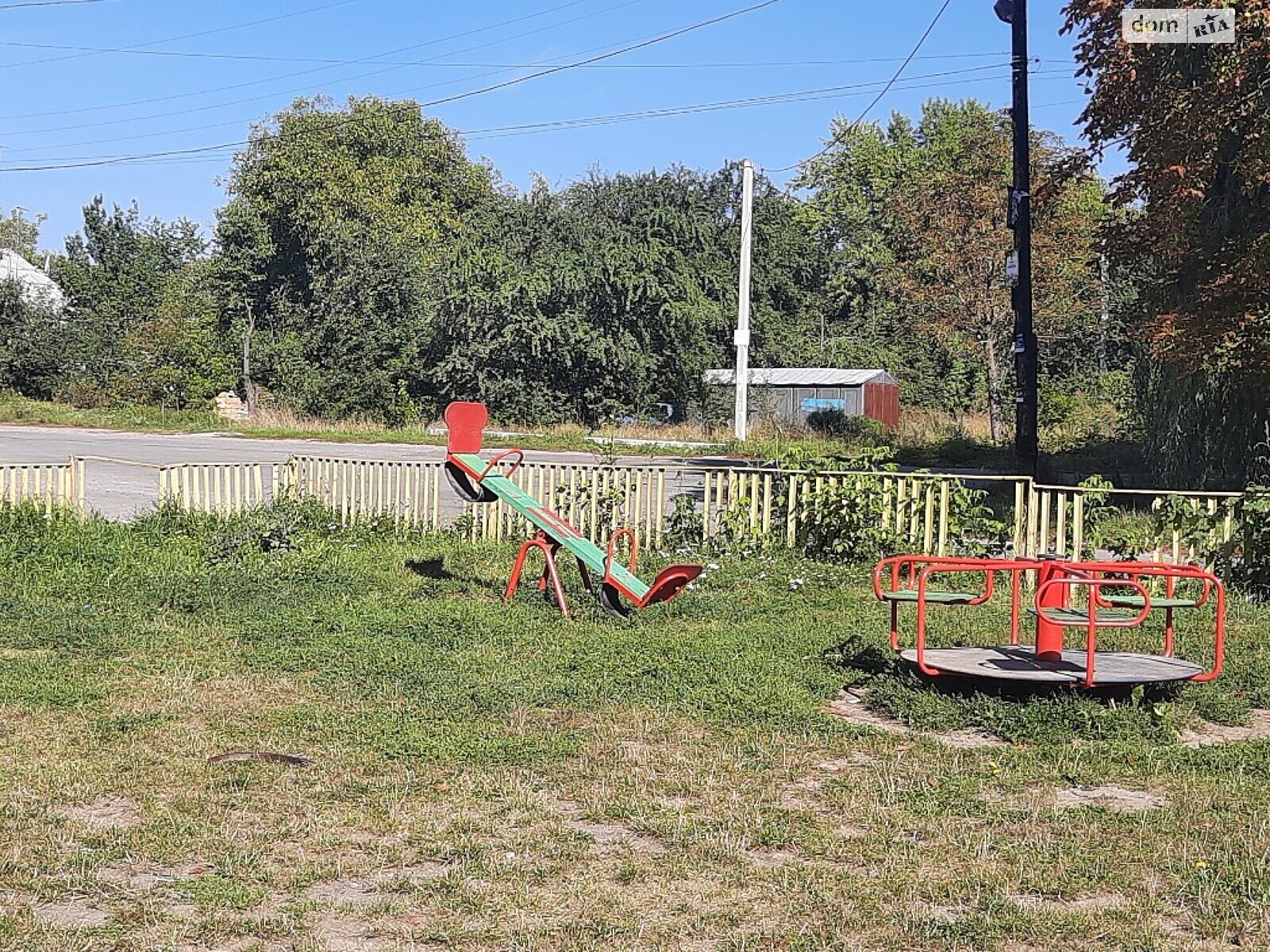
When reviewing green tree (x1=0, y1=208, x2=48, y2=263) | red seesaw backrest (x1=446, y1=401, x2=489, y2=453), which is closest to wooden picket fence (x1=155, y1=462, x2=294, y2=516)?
red seesaw backrest (x1=446, y1=401, x2=489, y2=453)

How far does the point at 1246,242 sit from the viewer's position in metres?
17.1

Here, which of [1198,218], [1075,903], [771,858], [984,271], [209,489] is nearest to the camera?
[1075,903]

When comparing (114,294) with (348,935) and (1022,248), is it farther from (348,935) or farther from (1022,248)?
(348,935)

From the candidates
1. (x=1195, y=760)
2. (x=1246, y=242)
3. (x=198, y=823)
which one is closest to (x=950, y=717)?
(x=1195, y=760)

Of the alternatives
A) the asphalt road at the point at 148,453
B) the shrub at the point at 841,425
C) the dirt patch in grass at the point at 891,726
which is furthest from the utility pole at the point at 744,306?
the dirt patch in grass at the point at 891,726

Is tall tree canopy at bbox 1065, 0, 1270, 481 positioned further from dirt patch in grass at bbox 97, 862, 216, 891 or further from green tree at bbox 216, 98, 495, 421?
green tree at bbox 216, 98, 495, 421

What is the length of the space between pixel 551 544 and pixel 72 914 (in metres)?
6.40

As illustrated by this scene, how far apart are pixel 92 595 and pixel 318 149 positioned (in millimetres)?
49998

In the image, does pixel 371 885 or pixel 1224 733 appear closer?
pixel 371 885

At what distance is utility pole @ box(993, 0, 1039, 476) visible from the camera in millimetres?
18422

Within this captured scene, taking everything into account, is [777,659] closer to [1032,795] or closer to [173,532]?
[1032,795]

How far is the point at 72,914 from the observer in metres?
4.46

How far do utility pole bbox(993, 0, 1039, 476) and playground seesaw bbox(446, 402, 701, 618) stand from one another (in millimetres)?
8482

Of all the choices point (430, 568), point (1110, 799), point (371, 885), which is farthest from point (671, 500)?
point (371, 885)
